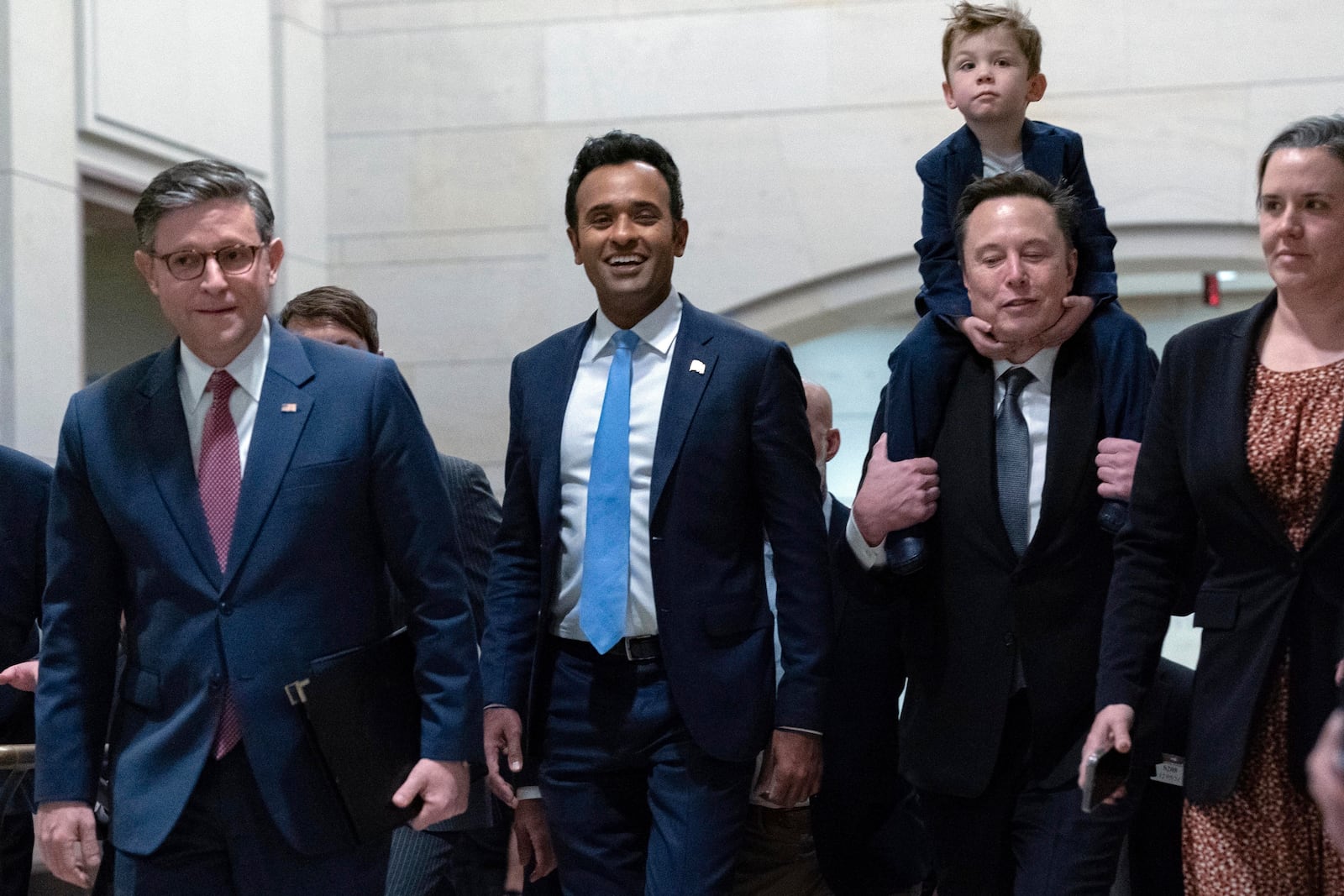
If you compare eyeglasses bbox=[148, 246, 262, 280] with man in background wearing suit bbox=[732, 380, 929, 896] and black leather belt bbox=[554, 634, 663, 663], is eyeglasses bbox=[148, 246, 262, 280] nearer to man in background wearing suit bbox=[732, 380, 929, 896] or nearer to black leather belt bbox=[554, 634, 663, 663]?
black leather belt bbox=[554, 634, 663, 663]

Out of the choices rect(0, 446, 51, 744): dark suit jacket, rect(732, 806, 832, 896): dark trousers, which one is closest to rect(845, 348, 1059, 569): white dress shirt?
rect(732, 806, 832, 896): dark trousers

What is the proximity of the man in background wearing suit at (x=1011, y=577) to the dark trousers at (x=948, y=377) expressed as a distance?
0.03 meters

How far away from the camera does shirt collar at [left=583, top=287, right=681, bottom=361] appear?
3.61 m

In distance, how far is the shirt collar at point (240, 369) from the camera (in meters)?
3.24

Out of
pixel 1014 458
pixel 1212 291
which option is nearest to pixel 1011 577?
pixel 1014 458

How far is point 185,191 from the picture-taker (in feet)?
10.6

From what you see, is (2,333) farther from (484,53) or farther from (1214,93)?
(1214,93)

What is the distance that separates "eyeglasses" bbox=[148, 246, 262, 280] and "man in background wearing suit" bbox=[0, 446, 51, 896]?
1.25 meters

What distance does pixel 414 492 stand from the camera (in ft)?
10.5

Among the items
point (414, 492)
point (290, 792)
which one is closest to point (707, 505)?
point (414, 492)

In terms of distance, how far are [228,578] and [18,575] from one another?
4.62 ft

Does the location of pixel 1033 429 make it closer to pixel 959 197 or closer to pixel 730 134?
pixel 959 197

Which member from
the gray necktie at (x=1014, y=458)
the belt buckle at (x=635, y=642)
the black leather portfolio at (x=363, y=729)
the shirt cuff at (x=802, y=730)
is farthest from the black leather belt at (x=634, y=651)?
the gray necktie at (x=1014, y=458)

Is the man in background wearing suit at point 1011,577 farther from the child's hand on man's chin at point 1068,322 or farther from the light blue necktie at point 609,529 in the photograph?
the light blue necktie at point 609,529
